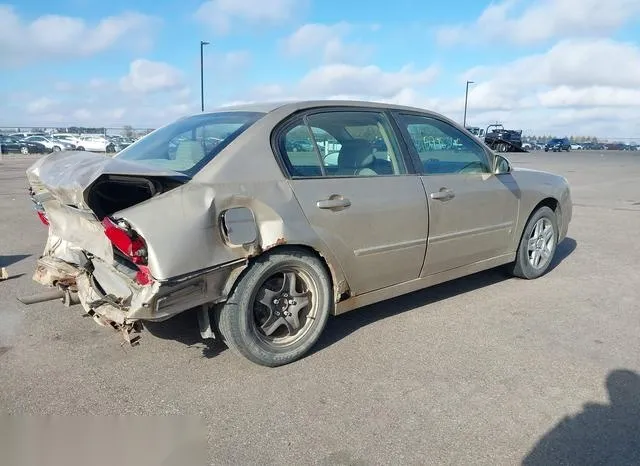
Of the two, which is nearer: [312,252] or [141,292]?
[141,292]

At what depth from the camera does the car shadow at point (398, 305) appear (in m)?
3.87

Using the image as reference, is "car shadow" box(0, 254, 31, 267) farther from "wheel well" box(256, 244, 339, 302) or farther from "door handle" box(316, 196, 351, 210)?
"door handle" box(316, 196, 351, 210)

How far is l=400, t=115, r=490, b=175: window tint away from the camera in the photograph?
13.3 feet

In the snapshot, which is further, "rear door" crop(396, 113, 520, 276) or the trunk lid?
"rear door" crop(396, 113, 520, 276)

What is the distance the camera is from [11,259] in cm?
586

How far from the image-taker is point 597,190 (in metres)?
14.2

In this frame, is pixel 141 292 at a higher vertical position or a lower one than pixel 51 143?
lower


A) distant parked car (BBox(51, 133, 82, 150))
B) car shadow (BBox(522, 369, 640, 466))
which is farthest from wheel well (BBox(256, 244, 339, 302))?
distant parked car (BBox(51, 133, 82, 150))

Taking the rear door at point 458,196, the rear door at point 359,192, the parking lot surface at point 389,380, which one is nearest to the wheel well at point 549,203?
the rear door at point 458,196

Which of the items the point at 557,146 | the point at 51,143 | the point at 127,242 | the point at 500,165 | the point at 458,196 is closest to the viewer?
the point at 127,242

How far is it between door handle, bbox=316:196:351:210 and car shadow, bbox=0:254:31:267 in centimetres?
420

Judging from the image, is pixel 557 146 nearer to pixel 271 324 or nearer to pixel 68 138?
pixel 68 138

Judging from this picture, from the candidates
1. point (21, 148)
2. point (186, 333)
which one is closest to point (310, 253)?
point (186, 333)

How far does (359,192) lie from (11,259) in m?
4.52
